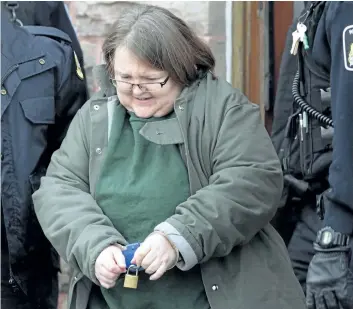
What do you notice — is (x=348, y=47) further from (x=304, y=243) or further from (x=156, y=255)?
(x=156, y=255)

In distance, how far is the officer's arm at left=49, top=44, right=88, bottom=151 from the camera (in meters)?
3.10

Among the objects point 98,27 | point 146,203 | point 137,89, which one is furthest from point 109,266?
point 98,27

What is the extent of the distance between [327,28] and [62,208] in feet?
3.58

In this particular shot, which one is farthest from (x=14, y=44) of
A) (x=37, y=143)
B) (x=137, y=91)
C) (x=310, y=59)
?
(x=310, y=59)

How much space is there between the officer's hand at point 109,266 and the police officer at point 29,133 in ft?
2.37

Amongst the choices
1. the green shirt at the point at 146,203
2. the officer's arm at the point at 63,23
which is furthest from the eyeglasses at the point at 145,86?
the officer's arm at the point at 63,23

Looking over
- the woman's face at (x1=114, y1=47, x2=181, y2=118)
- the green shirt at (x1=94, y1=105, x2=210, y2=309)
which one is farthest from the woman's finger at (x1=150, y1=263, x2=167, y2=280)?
the woman's face at (x1=114, y1=47, x2=181, y2=118)

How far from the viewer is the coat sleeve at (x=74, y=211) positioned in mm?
2363

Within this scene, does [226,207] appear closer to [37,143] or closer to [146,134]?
[146,134]

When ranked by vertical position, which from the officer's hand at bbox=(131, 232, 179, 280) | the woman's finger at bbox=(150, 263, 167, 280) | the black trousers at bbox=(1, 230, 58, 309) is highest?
the officer's hand at bbox=(131, 232, 179, 280)

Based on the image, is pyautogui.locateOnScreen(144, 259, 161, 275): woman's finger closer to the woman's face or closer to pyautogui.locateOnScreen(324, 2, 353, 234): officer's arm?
the woman's face

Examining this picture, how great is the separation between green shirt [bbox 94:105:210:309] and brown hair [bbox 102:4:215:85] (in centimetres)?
23

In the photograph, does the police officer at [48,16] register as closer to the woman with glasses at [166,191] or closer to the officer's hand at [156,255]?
the woman with glasses at [166,191]

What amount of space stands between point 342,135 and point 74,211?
2.86 feet
